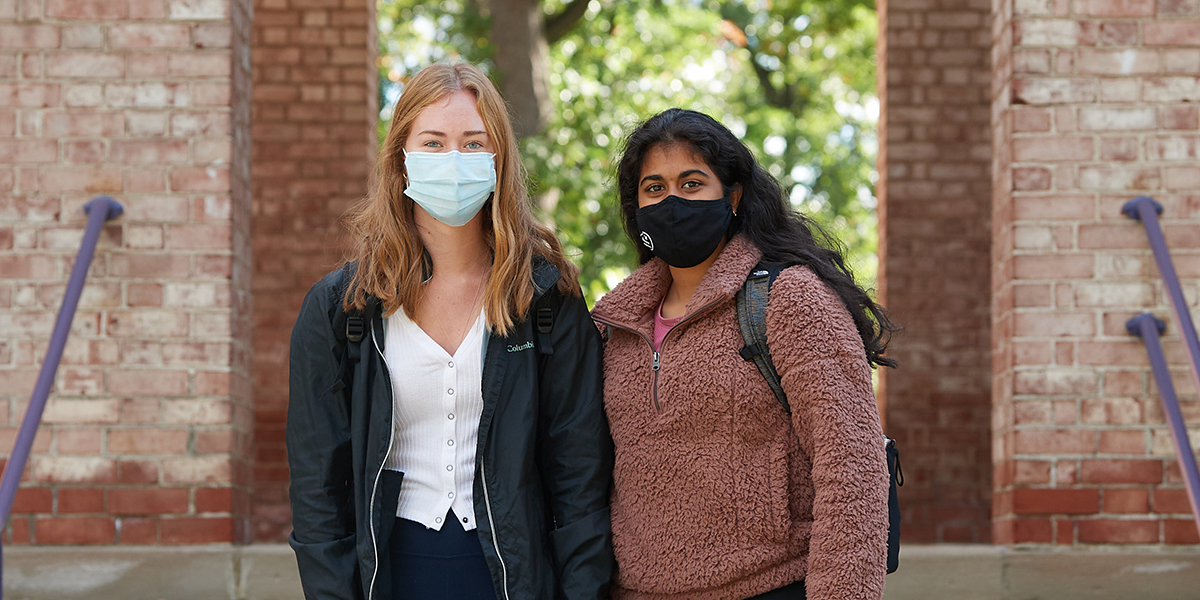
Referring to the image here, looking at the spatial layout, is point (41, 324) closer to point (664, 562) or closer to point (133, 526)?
point (133, 526)

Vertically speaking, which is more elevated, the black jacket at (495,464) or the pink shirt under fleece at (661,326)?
the pink shirt under fleece at (661,326)

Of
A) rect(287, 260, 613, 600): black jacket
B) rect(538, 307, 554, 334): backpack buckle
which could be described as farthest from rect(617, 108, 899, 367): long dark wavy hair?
rect(287, 260, 613, 600): black jacket

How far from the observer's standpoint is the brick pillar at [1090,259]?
410 centimetres

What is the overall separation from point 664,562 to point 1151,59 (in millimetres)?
2854

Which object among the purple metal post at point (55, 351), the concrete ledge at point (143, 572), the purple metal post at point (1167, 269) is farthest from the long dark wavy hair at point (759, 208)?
the concrete ledge at point (143, 572)

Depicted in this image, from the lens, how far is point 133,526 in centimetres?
419

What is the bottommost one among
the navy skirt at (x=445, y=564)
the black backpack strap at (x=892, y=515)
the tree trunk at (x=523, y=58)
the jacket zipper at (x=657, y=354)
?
the navy skirt at (x=445, y=564)

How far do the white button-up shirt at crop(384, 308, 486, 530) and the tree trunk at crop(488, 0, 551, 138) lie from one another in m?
7.68

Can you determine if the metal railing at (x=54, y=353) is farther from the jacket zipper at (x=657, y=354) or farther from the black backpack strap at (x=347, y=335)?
the jacket zipper at (x=657, y=354)

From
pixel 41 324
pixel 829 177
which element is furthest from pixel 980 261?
pixel 829 177

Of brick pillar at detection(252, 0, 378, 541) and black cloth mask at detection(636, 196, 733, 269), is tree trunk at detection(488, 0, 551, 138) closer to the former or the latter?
brick pillar at detection(252, 0, 378, 541)

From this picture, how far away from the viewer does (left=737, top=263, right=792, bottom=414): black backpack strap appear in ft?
8.19

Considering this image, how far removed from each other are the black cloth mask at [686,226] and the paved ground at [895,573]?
186 cm

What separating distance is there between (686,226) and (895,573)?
1989mm
